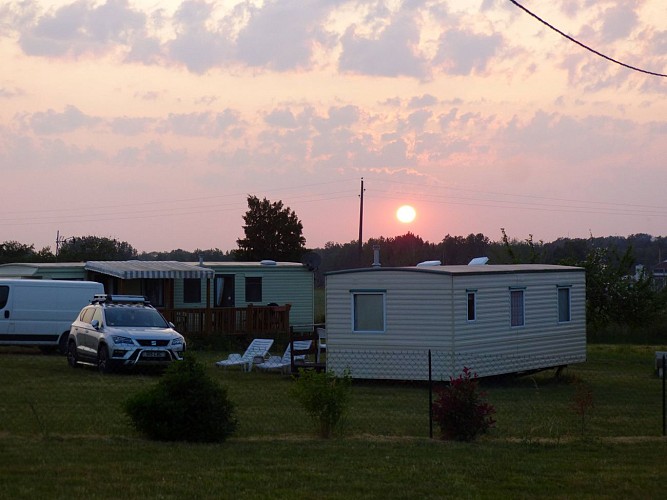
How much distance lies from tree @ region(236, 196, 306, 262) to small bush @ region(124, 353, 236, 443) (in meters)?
48.0

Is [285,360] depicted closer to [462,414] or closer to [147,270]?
[147,270]

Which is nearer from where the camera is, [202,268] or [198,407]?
[198,407]

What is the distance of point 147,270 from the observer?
31703 millimetres

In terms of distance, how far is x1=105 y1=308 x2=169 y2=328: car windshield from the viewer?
21933 mm

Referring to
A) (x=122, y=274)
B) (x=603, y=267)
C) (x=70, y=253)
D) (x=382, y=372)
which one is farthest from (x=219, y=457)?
(x=70, y=253)

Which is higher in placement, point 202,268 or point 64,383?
point 202,268

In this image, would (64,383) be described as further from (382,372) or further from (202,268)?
(202,268)

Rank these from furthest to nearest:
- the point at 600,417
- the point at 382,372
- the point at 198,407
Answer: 1. the point at 382,372
2. the point at 600,417
3. the point at 198,407

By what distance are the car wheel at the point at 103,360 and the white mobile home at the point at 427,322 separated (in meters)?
4.59

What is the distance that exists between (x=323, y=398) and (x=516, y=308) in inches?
470

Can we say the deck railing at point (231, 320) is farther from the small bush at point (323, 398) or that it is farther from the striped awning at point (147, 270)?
the small bush at point (323, 398)

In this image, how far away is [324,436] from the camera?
40.1ft

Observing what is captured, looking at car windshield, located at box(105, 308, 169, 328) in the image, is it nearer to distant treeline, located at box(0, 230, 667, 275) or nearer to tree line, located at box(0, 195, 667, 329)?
tree line, located at box(0, 195, 667, 329)

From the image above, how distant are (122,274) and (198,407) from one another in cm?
2050
